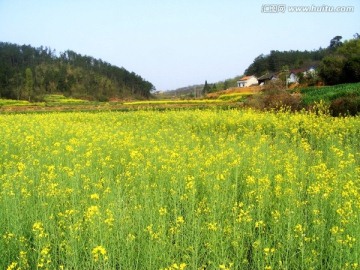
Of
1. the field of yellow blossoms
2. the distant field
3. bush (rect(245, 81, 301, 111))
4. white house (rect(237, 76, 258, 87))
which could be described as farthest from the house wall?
the field of yellow blossoms

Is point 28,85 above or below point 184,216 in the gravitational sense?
above

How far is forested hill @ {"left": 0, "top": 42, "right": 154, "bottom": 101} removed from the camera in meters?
74.4

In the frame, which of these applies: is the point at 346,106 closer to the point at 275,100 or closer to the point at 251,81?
the point at 275,100

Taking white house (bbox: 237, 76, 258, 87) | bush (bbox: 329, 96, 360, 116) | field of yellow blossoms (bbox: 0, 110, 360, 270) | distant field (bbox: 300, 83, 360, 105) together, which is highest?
white house (bbox: 237, 76, 258, 87)

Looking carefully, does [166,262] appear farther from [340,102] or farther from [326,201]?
[340,102]

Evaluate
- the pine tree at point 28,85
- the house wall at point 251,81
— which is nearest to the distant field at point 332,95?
the house wall at point 251,81

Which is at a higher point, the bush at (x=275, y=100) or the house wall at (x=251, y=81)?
the house wall at (x=251, y=81)

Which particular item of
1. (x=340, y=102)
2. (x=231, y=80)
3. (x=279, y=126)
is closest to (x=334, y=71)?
(x=340, y=102)

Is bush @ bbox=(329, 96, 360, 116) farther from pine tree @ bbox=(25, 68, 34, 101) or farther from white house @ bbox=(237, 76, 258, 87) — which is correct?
white house @ bbox=(237, 76, 258, 87)

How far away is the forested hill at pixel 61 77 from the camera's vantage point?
74375mm

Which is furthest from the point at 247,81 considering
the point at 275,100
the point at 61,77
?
the point at 275,100

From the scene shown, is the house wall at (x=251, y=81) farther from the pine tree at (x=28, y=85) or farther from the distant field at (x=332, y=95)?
the distant field at (x=332, y=95)

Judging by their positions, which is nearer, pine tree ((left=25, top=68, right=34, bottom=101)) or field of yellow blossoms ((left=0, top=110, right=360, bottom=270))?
field of yellow blossoms ((left=0, top=110, right=360, bottom=270))

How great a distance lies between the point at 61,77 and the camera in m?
88.9
